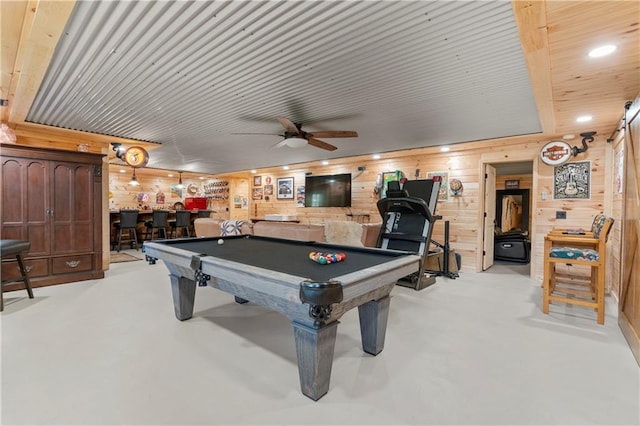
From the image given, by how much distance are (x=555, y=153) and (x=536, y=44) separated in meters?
3.35

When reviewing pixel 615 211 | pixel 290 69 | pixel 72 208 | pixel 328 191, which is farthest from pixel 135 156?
pixel 615 211

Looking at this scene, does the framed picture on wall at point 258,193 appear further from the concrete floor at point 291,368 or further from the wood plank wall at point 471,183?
the concrete floor at point 291,368

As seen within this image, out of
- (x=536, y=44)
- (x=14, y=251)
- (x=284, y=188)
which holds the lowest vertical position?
(x=14, y=251)

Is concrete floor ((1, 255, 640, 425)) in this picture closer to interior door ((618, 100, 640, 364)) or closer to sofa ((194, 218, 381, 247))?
interior door ((618, 100, 640, 364))

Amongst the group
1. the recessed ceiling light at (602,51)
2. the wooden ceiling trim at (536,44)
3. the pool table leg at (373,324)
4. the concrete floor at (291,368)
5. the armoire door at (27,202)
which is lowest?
the concrete floor at (291,368)

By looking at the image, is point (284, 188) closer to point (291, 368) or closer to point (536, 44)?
point (291, 368)

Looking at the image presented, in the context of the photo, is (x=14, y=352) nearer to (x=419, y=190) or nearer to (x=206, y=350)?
(x=206, y=350)

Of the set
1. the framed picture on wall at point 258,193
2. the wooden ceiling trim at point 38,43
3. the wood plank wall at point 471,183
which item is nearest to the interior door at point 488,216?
the wood plank wall at point 471,183

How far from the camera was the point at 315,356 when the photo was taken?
1.63 metres

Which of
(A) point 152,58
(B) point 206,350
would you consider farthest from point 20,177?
(B) point 206,350

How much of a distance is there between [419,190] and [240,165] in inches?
201

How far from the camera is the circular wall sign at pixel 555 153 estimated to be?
439 centimetres

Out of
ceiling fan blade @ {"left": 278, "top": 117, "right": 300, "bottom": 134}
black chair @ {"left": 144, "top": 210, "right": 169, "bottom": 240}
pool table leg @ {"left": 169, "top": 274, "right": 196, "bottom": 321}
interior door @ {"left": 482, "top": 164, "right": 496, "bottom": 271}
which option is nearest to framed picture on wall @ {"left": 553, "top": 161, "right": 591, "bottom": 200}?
interior door @ {"left": 482, "top": 164, "right": 496, "bottom": 271}

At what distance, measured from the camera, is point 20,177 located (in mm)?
3863
